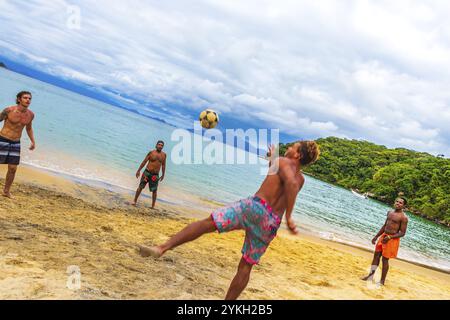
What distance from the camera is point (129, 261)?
5598 millimetres

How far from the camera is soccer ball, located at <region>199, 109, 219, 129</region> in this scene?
7.96 metres

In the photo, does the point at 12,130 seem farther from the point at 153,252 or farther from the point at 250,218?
the point at 250,218

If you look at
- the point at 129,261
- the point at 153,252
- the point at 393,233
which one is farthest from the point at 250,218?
the point at 393,233

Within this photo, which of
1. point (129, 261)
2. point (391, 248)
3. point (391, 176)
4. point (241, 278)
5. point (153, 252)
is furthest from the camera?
point (391, 176)

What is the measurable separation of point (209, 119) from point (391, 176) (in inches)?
3698

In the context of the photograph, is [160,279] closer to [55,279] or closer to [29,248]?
[55,279]

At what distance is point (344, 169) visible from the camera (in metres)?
118

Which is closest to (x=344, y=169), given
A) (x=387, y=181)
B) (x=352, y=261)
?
(x=387, y=181)

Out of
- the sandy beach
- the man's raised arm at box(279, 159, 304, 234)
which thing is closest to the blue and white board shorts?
the sandy beach

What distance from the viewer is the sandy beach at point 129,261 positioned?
174 inches

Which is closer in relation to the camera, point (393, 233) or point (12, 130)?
point (12, 130)

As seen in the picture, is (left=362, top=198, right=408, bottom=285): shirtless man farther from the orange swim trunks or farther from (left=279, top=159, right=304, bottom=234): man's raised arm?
(left=279, top=159, right=304, bottom=234): man's raised arm

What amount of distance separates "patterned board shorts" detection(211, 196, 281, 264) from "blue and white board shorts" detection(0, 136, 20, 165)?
5847mm
